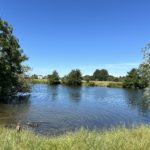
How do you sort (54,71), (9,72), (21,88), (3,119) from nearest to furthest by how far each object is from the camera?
(3,119) → (9,72) → (21,88) → (54,71)

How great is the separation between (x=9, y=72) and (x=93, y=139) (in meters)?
37.3

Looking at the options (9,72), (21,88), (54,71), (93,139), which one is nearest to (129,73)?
(54,71)

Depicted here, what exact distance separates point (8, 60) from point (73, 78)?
9874 cm

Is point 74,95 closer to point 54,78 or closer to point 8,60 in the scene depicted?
point 8,60

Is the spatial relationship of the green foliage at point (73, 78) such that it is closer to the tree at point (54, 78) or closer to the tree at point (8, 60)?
the tree at point (54, 78)

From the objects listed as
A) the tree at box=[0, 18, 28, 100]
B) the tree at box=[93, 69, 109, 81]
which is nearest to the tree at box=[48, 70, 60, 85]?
the tree at box=[93, 69, 109, 81]

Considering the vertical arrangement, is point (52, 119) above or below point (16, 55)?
below

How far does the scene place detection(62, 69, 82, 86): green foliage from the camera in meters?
144

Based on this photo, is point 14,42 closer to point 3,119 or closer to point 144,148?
point 3,119

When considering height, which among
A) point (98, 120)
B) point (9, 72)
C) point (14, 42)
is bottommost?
point (98, 120)

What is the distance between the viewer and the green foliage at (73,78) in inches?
5679

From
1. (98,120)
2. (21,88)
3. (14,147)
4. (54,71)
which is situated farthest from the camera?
(54,71)

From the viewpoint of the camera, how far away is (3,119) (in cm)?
2947

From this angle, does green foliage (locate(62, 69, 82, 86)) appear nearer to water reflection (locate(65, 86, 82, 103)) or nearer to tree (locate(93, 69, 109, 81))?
tree (locate(93, 69, 109, 81))
